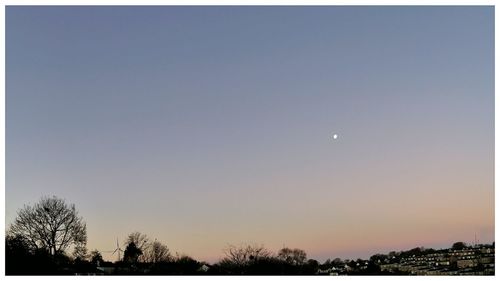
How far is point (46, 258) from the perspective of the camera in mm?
24766

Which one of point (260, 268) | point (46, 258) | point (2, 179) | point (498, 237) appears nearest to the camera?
point (498, 237)

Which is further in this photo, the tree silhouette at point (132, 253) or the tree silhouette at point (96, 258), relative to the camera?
the tree silhouette at point (132, 253)

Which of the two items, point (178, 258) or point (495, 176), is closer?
point (495, 176)

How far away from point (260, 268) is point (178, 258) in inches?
190

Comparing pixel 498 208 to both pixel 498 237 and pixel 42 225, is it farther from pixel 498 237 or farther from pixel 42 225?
pixel 42 225

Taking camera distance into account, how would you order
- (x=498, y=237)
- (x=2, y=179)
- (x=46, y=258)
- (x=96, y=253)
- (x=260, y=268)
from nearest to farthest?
1. (x=498, y=237)
2. (x=2, y=179)
3. (x=46, y=258)
4. (x=96, y=253)
5. (x=260, y=268)

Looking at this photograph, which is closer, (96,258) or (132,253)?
(96,258)

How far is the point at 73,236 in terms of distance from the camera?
28.1 meters

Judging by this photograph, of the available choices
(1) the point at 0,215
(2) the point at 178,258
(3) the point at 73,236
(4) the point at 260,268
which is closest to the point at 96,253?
(3) the point at 73,236

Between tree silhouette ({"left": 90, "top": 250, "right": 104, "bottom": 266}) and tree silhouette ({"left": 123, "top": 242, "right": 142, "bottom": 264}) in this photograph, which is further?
tree silhouette ({"left": 123, "top": 242, "right": 142, "bottom": 264})
